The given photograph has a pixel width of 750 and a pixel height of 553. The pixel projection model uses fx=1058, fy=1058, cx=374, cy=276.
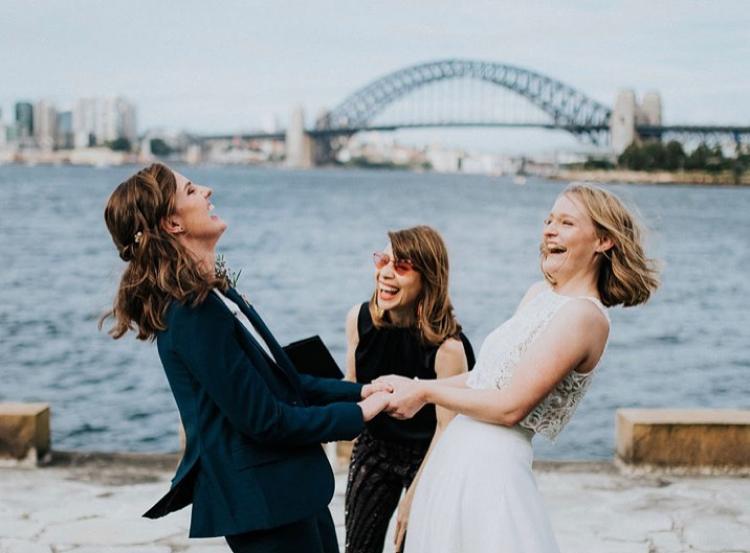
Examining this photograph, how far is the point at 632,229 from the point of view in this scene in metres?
2.22

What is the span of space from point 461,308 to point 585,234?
1706cm

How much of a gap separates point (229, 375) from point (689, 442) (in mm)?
3207

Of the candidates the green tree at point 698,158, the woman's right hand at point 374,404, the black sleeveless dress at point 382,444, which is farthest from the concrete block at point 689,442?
the green tree at point 698,158

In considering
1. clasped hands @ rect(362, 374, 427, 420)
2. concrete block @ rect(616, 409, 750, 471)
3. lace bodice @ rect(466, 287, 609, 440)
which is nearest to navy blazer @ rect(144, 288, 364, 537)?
clasped hands @ rect(362, 374, 427, 420)

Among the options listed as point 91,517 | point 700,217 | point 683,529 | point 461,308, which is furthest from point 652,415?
point 700,217

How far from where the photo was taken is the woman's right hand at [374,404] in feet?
7.14

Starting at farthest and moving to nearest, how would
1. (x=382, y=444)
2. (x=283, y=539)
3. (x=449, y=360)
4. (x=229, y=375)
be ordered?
(x=382, y=444) → (x=449, y=360) → (x=283, y=539) → (x=229, y=375)

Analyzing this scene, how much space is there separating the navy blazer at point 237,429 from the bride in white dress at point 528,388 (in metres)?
0.25

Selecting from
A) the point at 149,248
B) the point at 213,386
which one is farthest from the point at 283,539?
the point at 149,248

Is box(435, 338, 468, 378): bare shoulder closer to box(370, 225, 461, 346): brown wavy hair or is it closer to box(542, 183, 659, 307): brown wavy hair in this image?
box(370, 225, 461, 346): brown wavy hair

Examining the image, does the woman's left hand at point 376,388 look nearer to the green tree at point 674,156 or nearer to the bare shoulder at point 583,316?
the bare shoulder at point 583,316

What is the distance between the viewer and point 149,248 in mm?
2035

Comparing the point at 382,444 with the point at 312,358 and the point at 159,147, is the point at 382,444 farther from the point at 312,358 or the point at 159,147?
the point at 159,147

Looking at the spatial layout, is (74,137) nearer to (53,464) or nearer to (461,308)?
(461,308)
